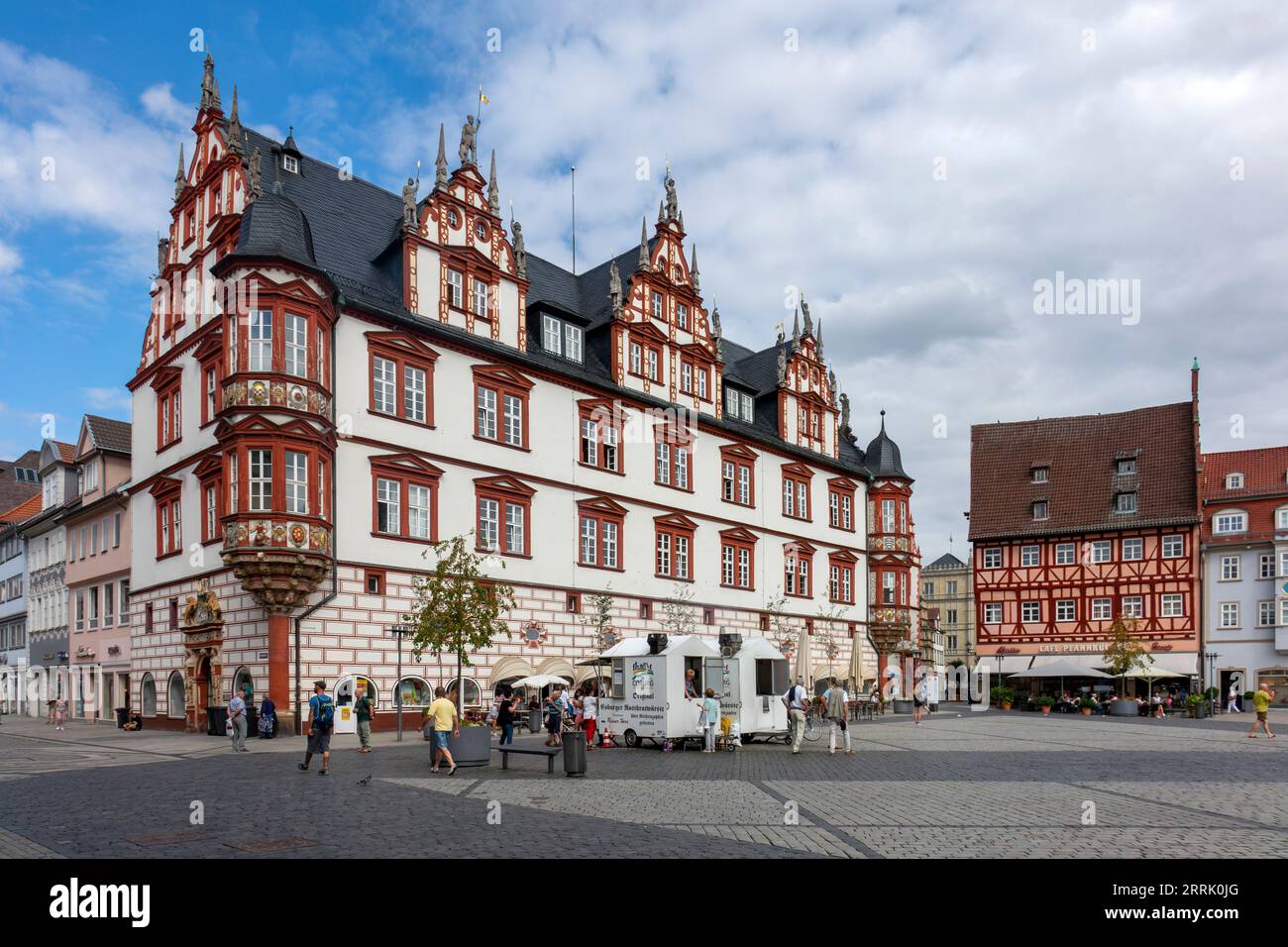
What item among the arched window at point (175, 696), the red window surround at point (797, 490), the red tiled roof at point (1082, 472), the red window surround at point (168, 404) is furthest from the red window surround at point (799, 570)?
the red window surround at point (168, 404)

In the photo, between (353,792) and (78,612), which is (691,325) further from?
(353,792)

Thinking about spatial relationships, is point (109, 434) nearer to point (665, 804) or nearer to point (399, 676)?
point (399, 676)

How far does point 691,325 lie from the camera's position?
4856 cm

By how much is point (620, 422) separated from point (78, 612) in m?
25.2

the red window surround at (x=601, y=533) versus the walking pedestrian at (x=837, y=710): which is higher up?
the red window surround at (x=601, y=533)

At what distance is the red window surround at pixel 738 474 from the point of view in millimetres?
49500

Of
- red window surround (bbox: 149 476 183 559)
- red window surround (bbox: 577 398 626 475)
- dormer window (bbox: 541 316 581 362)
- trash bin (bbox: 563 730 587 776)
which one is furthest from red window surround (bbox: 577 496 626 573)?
trash bin (bbox: 563 730 587 776)

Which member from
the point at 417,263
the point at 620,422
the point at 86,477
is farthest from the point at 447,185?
the point at 86,477

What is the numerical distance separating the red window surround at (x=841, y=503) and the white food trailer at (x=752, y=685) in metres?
27.3

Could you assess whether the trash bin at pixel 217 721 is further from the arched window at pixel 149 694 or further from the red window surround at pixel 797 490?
the red window surround at pixel 797 490

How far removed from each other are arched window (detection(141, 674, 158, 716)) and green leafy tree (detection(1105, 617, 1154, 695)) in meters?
42.9

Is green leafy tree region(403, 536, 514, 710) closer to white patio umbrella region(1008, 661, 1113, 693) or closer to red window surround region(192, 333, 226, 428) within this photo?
red window surround region(192, 333, 226, 428)

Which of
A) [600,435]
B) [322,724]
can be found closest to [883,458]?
[600,435]

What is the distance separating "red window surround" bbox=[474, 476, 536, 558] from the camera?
37.3 m
